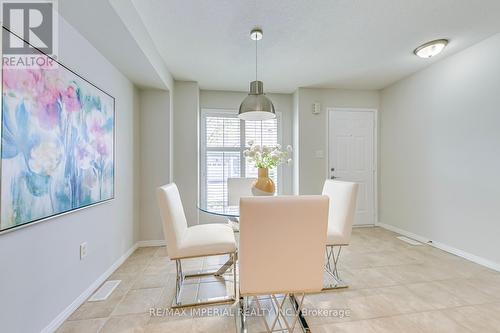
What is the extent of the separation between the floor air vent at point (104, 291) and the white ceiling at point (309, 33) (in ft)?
8.01

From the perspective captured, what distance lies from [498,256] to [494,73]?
1.92 meters

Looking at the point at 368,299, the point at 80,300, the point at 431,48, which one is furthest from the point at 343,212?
the point at 80,300

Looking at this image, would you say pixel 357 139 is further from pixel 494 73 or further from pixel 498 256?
pixel 498 256

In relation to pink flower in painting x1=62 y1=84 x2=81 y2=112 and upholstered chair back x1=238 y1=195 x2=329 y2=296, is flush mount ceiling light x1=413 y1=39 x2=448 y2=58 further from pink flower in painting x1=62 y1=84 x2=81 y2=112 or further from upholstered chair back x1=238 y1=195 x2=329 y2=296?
pink flower in painting x1=62 y1=84 x2=81 y2=112

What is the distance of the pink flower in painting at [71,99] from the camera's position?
1.59 meters

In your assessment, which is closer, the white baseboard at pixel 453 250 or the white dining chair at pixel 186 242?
the white dining chair at pixel 186 242

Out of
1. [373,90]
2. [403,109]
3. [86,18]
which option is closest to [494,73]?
[403,109]

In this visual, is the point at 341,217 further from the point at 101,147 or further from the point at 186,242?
the point at 101,147

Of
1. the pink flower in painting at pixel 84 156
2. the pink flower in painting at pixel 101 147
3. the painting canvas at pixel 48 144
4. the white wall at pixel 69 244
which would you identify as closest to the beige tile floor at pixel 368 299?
the white wall at pixel 69 244

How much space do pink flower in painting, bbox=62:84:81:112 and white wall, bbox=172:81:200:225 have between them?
168 cm

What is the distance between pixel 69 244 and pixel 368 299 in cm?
239

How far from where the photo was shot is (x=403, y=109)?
3.49m

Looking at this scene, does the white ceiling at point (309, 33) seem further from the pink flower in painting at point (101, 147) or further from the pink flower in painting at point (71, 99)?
the pink flower in painting at point (101, 147)

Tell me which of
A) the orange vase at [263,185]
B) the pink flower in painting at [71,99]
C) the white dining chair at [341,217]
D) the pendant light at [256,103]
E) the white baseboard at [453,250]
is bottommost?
the white baseboard at [453,250]
